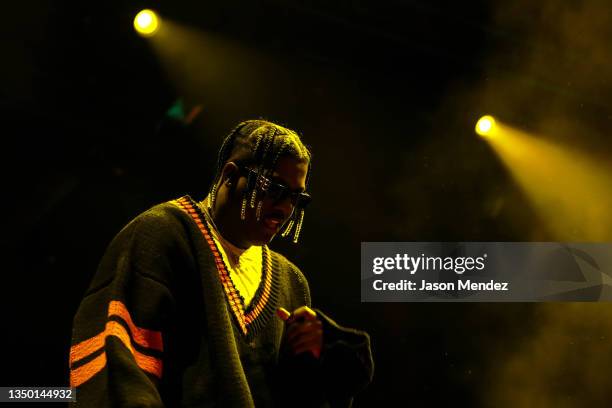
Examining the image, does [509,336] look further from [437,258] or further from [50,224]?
[50,224]

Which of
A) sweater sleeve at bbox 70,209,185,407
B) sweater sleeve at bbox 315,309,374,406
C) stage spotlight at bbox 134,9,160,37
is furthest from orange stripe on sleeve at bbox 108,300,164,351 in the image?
stage spotlight at bbox 134,9,160,37

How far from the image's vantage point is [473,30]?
326 cm

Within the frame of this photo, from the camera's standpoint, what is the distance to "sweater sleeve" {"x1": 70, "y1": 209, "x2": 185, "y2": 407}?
42.7 inches

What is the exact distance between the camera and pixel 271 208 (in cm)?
142

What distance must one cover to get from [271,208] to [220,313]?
0.28 meters

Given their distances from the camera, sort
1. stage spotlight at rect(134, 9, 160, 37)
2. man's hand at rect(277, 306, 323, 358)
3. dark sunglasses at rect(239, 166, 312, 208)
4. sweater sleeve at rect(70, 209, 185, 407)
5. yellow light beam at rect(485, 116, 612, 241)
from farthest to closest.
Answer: yellow light beam at rect(485, 116, 612, 241), stage spotlight at rect(134, 9, 160, 37), dark sunglasses at rect(239, 166, 312, 208), man's hand at rect(277, 306, 323, 358), sweater sleeve at rect(70, 209, 185, 407)

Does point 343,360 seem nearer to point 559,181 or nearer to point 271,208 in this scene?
point 271,208

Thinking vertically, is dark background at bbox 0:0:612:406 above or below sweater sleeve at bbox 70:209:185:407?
above

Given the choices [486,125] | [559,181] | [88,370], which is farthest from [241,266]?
[559,181]

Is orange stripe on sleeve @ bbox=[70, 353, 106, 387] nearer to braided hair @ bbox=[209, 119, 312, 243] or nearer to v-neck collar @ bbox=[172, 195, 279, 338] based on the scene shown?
v-neck collar @ bbox=[172, 195, 279, 338]

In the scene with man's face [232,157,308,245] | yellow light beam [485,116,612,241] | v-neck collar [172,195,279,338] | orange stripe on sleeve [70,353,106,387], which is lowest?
orange stripe on sleeve [70,353,106,387]

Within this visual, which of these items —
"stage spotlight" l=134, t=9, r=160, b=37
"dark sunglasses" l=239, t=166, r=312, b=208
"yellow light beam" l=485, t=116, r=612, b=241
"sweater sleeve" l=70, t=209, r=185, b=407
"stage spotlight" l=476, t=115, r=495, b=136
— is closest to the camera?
"sweater sleeve" l=70, t=209, r=185, b=407

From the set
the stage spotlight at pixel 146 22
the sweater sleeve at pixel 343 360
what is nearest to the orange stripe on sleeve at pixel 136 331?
the sweater sleeve at pixel 343 360

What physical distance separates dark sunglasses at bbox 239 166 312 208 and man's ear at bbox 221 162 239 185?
0.03m
